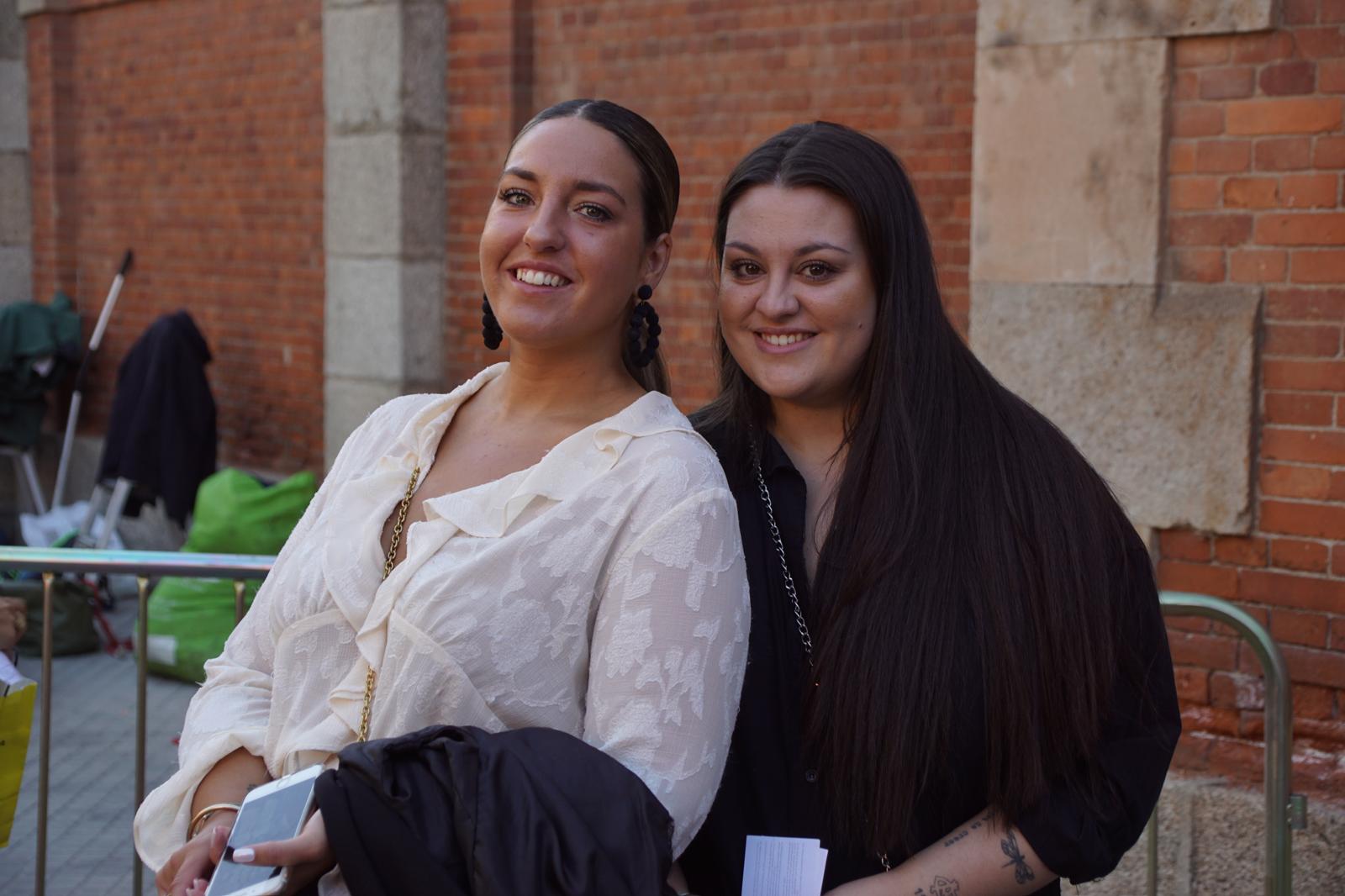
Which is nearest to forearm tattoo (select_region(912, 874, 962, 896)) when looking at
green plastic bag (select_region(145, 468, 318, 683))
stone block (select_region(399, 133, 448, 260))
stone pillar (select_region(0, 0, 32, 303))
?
green plastic bag (select_region(145, 468, 318, 683))

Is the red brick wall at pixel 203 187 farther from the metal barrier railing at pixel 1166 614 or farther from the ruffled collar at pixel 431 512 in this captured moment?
the ruffled collar at pixel 431 512

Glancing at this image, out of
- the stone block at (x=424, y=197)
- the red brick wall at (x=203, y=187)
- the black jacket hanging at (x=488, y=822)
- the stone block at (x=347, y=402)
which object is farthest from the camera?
the red brick wall at (x=203, y=187)

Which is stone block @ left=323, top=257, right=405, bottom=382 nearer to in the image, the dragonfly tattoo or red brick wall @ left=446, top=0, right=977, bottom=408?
red brick wall @ left=446, top=0, right=977, bottom=408

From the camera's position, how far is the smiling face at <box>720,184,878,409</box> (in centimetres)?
246

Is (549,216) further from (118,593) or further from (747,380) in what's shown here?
(118,593)

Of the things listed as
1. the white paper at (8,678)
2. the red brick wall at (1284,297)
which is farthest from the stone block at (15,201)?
the red brick wall at (1284,297)

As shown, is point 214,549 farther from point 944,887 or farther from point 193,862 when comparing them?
point 944,887

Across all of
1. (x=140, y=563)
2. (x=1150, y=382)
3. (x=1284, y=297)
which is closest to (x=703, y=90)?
(x=1150, y=382)

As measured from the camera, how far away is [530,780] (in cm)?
200

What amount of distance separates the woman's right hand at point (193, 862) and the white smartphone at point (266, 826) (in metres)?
0.08

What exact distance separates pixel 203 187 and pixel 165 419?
1.99m

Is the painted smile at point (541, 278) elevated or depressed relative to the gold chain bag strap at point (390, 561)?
elevated

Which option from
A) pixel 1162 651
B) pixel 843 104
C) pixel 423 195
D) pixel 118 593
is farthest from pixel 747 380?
pixel 118 593

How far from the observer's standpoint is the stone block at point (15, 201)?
11797 millimetres
